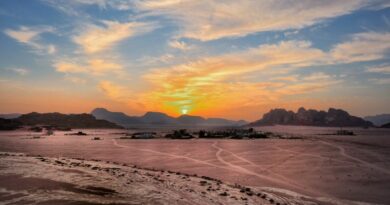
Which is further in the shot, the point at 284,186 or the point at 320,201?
the point at 284,186

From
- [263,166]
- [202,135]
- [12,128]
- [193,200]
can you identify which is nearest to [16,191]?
[193,200]

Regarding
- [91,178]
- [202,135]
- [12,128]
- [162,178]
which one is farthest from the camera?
[12,128]

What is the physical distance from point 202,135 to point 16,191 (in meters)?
72.2

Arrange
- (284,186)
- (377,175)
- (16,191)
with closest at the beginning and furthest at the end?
1. (16,191)
2. (284,186)
3. (377,175)

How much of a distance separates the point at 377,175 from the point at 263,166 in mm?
9035

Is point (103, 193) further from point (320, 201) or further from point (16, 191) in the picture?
point (320, 201)

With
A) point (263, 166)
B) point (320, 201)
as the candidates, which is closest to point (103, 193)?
point (320, 201)

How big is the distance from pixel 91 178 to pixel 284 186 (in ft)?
38.8

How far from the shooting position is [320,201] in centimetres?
1711

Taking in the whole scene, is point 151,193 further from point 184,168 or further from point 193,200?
point 184,168

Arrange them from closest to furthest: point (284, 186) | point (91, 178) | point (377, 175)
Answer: point (91, 178)
point (284, 186)
point (377, 175)

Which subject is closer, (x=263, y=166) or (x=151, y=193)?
(x=151, y=193)

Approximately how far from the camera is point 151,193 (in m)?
16.9

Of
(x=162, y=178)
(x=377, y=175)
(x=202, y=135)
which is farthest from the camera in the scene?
(x=202, y=135)
